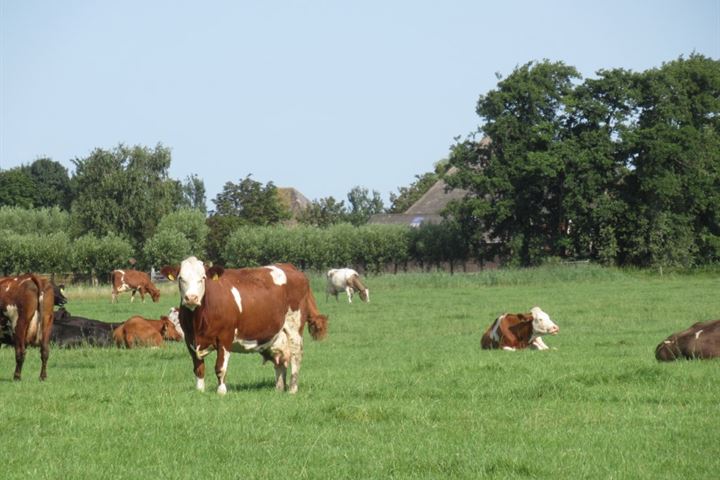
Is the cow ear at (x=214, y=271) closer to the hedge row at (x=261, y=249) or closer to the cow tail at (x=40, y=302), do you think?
the cow tail at (x=40, y=302)

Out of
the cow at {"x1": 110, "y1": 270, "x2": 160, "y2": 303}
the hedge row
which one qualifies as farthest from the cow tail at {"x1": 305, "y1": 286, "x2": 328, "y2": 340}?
the hedge row

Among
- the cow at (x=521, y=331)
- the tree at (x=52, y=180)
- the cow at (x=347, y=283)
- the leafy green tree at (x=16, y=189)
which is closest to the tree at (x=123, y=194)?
the leafy green tree at (x=16, y=189)

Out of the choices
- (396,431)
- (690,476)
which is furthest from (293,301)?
(690,476)

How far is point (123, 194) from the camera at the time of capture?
99.2 metres

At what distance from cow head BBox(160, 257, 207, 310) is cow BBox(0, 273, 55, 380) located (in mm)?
3737

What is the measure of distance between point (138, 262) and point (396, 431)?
8281 cm

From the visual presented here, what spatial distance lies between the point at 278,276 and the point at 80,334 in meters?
9.88

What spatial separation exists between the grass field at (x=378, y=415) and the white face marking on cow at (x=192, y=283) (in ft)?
3.74

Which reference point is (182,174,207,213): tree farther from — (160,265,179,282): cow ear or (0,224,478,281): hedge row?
(160,265,179,282): cow ear

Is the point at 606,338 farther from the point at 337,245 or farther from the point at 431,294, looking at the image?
the point at 337,245

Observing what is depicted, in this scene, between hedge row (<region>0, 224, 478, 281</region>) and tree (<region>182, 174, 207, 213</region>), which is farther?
tree (<region>182, 174, 207, 213</region>)

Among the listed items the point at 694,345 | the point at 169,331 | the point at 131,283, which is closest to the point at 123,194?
the point at 131,283

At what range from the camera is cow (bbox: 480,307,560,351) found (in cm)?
2109

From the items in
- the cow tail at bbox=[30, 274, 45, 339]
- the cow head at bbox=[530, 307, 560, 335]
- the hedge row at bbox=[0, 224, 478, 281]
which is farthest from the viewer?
the hedge row at bbox=[0, 224, 478, 281]
